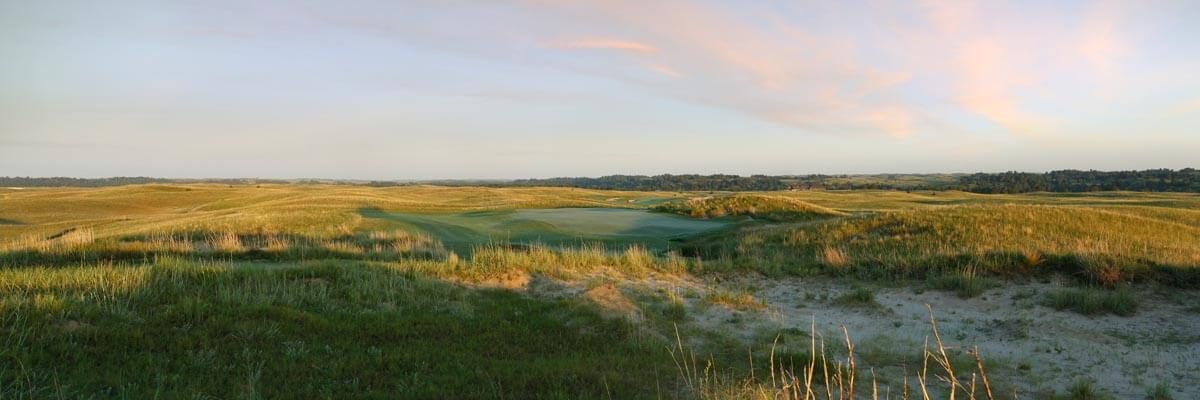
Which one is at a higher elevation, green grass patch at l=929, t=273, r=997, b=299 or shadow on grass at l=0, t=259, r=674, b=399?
shadow on grass at l=0, t=259, r=674, b=399

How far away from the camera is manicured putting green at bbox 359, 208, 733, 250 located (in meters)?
23.0

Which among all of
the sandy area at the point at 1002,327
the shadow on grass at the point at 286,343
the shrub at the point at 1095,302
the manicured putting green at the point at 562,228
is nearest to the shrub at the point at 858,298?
the sandy area at the point at 1002,327

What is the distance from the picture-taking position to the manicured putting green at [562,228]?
906 inches

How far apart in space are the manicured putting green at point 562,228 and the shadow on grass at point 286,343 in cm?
1194

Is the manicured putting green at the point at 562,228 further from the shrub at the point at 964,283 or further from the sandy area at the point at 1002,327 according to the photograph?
the shrub at the point at 964,283

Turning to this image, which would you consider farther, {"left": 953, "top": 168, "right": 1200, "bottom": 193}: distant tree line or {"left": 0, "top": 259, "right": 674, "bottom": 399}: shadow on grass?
{"left": 953, "top": 168, "right": 1200, "bottom": 193}: distant tree line

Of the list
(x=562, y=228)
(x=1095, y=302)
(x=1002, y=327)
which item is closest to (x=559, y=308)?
(x=1002, y=327)

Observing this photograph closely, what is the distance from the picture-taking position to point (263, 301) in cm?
797

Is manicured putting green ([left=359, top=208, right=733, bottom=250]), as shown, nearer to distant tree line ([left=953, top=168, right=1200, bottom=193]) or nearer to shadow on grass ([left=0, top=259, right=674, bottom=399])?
shadow on grass ([left=0, top=259, right=674, bottom=399])

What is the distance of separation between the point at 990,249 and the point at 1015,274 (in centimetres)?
183

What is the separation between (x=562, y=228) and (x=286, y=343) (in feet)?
66.9

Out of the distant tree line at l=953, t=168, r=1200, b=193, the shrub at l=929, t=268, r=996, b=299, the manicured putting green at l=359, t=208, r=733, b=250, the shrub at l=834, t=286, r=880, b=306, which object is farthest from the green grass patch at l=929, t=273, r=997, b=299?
the distant tree line at l=953, t=168, r=1200, b=193

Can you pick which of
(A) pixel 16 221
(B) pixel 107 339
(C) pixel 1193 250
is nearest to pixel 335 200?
(A) pixel 16 221

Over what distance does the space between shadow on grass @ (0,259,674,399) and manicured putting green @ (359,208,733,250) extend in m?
11.9
